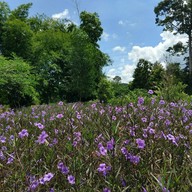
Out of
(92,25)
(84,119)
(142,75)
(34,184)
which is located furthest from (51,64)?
(34,184)

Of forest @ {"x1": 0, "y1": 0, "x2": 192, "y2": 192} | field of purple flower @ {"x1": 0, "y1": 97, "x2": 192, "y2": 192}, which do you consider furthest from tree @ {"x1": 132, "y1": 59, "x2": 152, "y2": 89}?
field of purple flower @ {"x1": 0, "y1": 97, "x2": 192, "y2": 192}

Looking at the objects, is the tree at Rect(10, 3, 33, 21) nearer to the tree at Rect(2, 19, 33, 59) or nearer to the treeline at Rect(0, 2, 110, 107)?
the treeline at Rect(0, 2, 110, 107)

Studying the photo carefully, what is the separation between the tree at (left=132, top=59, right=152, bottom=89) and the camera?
45.6 m

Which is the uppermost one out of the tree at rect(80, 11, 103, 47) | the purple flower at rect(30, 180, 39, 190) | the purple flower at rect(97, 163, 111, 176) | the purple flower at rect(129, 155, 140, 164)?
the tree at rect(80, 11, 103, 47)

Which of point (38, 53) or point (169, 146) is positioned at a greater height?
point (38, 53)

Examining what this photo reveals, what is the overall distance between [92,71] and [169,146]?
30066 mm

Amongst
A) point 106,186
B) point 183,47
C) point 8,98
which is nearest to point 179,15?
point 183,47

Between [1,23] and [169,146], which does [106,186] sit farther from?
[1,23]

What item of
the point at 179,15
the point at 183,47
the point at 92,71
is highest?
the point at 179,15

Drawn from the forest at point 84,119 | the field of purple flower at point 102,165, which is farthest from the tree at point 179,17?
the field of purple flower at point 102,165

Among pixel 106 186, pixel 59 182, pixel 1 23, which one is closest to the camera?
pixel 106 186

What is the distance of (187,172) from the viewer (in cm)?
227

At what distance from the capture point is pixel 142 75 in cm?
4616

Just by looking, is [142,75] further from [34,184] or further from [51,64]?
[34,184]
